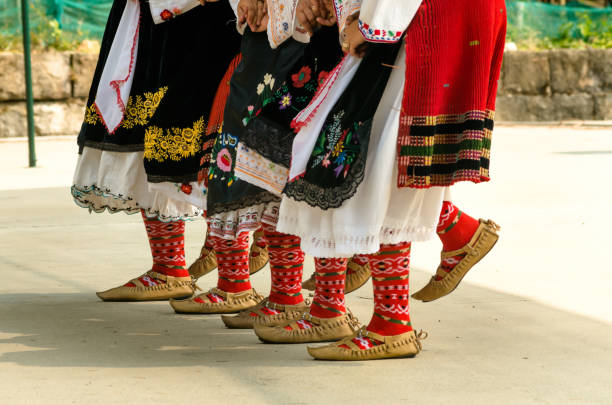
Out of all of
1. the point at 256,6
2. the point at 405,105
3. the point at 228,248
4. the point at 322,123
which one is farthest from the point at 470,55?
the point at 228,248

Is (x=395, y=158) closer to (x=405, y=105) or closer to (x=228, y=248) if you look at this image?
(x=405, y=105)

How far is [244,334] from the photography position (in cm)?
344

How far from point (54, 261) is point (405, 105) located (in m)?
2.70

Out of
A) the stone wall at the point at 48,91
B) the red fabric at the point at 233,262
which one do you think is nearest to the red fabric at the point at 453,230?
the red fabric at the point at 233,262

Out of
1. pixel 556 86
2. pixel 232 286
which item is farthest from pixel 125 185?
pixel 556 86

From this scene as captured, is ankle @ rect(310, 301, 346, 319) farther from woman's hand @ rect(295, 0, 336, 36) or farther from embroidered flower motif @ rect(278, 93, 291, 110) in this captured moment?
woman's hand @ rect(295, 0, 336, 36)

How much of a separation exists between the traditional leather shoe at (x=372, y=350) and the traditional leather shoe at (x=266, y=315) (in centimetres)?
42

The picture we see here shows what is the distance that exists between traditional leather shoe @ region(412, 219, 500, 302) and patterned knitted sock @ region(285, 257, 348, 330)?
319mm

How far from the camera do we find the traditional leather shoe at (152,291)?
402cm

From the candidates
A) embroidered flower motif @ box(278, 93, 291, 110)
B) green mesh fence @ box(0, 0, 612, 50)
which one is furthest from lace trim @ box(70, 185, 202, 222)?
green mesh fence @ box(0, 0, 612, 50)

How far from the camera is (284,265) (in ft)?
11.2

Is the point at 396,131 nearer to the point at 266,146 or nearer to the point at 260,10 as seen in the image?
the point at 266,146

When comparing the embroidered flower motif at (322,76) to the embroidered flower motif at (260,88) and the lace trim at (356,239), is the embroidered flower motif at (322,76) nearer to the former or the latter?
the embroidered flower motif at (260,88)

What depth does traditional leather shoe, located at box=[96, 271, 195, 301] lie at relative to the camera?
4.02 metres
